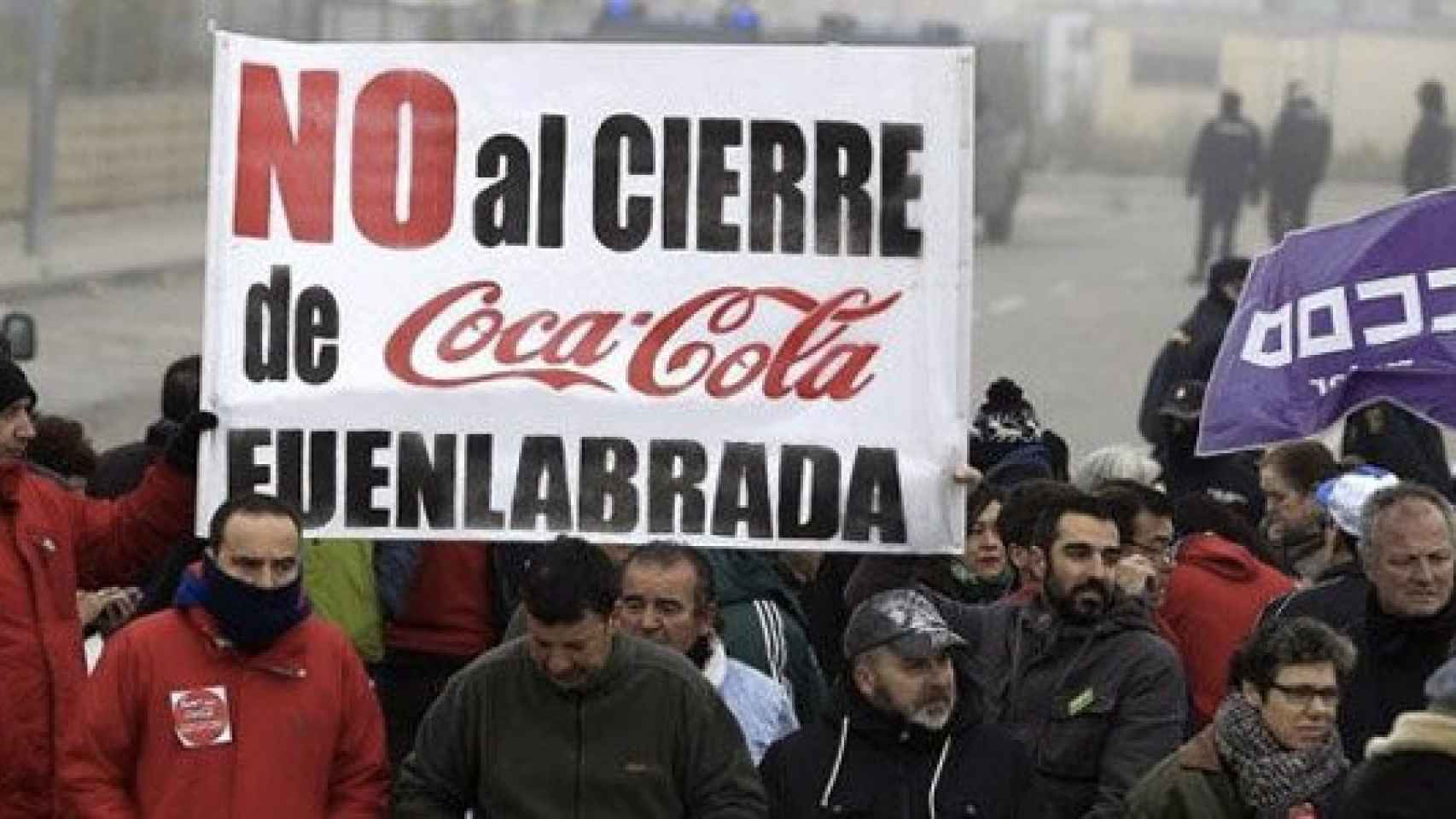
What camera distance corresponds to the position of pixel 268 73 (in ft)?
28.3

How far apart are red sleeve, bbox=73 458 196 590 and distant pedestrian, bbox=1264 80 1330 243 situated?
110 feet

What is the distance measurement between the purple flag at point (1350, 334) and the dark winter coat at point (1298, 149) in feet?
104

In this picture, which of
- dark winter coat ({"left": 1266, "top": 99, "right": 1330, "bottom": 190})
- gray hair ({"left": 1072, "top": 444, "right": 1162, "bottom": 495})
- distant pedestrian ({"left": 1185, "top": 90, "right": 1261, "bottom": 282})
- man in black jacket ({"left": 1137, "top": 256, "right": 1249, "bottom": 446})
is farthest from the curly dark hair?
dark winter coat ({"left": 1266, "top": 99, "right": 1330, "bottom": 190})

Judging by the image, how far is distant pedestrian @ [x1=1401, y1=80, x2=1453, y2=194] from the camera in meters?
39.1

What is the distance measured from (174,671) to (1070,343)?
85.1ft

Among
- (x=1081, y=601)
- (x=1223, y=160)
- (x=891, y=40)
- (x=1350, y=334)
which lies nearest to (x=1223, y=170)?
(x=1223, y=160)

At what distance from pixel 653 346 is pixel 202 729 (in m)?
1.34

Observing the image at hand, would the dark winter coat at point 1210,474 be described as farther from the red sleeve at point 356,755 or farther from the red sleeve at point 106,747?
the red sleeve at point 106,747

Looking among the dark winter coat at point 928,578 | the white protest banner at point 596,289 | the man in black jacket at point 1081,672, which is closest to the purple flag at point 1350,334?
the dark winter coat at point 928,578

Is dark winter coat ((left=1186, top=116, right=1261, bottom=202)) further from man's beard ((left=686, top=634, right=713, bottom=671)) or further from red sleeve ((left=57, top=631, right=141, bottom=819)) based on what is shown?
red sleeve ((left=57, top=631, right=141, bottom=819))

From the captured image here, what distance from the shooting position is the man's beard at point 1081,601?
870cm

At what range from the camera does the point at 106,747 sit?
7.76 m

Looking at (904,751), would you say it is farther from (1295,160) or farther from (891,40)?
(1295,160)

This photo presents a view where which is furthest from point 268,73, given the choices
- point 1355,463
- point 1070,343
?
point 1070,343
